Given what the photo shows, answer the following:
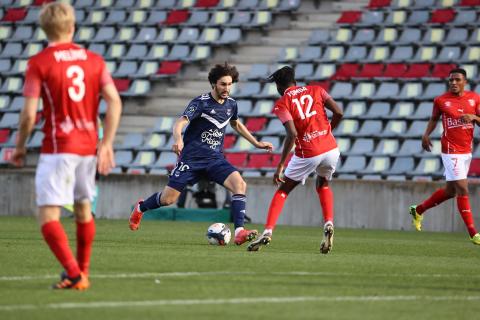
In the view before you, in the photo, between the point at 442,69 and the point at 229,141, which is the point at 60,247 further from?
the point at 442,69

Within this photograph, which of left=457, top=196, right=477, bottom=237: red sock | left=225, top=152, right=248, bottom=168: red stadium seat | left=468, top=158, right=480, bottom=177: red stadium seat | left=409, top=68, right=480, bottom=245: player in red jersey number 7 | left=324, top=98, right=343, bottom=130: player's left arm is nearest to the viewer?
left=324, top=98, right=343, bottom=130: player's left arm

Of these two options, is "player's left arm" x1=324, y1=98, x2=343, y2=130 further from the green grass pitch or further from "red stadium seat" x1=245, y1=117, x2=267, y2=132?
"red stadium seat" x1=245, y1=117, x2=267, y2=132

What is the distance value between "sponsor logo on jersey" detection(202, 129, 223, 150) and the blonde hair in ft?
20.8

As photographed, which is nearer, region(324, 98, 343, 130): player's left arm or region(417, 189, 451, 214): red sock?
region(324, 98, 343, 130): player's left arm

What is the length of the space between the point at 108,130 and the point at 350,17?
2120cm

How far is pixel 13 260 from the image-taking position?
35.9 ft

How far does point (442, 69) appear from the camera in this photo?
26.2 meters

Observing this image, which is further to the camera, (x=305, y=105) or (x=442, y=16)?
(x=442, y=16)

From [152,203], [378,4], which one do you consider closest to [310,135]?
[152,203]

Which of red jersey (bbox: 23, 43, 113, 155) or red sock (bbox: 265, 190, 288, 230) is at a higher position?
red jersey (bbox: 23, 43, 113, 155)

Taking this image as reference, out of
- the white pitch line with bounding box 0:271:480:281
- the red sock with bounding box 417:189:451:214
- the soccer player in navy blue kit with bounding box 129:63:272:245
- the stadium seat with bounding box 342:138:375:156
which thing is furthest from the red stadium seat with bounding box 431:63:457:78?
the white pitch line with bounding box 0:271:480:281

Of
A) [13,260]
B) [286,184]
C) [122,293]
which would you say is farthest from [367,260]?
[122,293]

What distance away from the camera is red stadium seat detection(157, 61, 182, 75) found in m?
29.4

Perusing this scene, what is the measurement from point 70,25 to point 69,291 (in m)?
1.82
